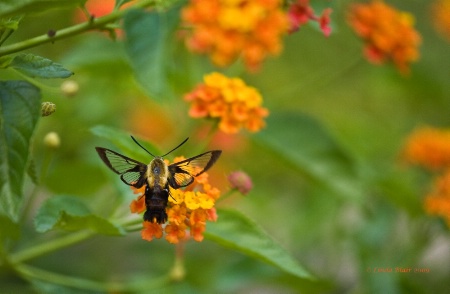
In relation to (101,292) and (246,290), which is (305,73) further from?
(101,292)

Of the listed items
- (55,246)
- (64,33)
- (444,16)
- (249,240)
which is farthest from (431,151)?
(64,33)

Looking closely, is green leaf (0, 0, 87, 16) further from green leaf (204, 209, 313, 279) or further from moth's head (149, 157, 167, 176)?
green leaf (204, 209, 313, 279)

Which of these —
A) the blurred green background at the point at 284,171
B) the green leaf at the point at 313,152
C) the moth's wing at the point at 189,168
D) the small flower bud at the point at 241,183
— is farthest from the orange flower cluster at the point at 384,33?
the moth's wing at the point at 189,168

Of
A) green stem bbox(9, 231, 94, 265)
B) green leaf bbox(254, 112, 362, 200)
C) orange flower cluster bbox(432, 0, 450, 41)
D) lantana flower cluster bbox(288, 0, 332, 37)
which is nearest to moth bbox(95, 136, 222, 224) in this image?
green stem bbox(9, 231, 94, 265)

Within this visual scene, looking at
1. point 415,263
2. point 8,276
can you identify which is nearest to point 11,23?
point 8,276

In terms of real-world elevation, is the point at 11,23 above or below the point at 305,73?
below

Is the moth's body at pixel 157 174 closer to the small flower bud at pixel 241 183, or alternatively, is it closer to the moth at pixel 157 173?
the moth at pixel 157 173

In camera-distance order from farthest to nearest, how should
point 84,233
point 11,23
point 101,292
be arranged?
point 101,292
point 84,233
point 11,23
